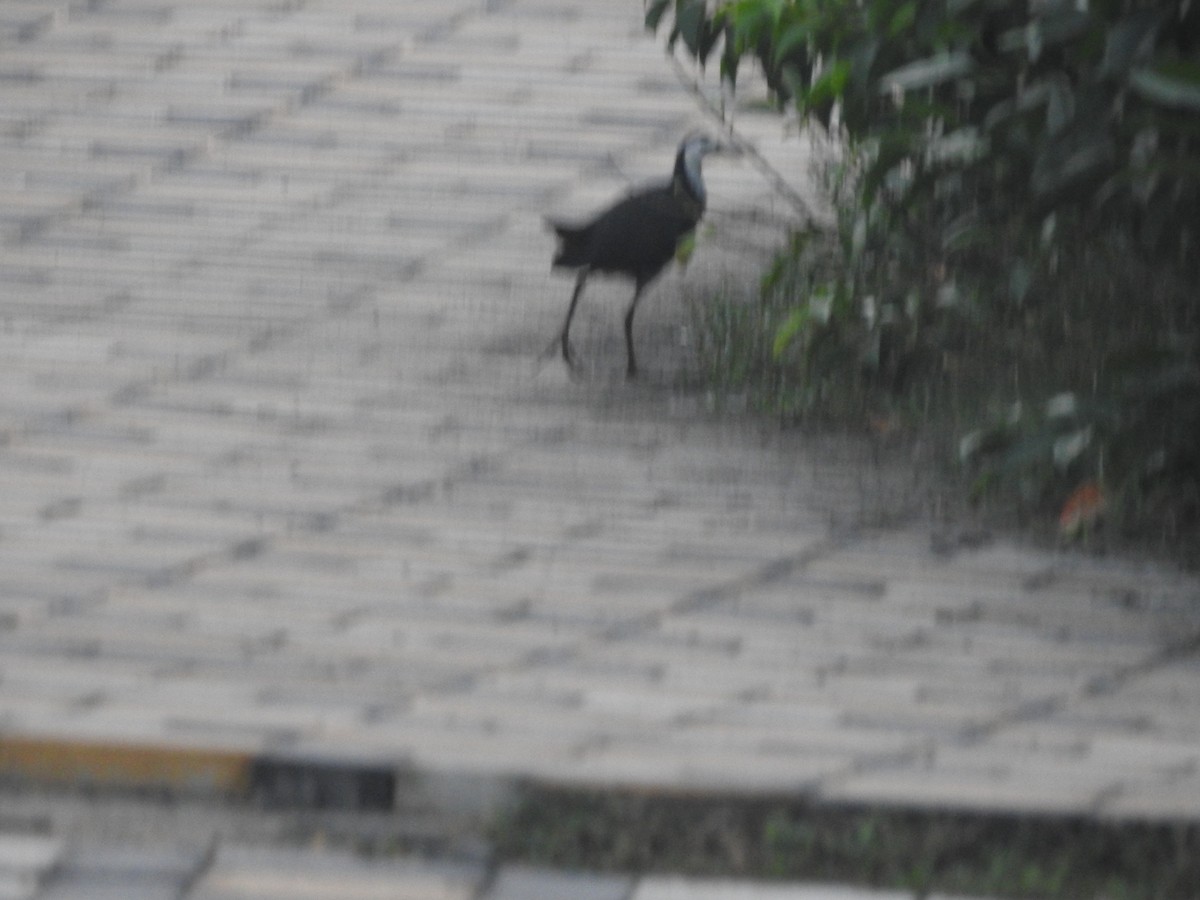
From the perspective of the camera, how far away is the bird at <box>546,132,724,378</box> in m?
7.01

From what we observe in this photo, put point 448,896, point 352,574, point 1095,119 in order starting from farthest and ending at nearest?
point 352,574 → point 1095,119 → point 448,896

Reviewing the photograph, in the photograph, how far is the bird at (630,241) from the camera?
23.0 ft

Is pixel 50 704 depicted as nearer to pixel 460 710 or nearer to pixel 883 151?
pixel 460 710

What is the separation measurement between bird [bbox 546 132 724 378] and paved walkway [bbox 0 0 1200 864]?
138 mm

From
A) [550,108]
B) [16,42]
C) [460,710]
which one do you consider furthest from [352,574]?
[16,42]

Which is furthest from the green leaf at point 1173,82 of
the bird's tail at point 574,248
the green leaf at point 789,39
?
the bird's tail at point 574,248

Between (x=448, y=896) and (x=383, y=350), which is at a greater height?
(x=448, y=896)

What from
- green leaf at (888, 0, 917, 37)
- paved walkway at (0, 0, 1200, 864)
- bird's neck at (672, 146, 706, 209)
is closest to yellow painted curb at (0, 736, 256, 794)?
paved walkway at (0, 0, 1200, 864)

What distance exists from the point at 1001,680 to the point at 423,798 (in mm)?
1202

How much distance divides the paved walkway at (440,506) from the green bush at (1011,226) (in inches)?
12.1

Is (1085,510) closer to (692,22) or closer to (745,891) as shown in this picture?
(692,22)

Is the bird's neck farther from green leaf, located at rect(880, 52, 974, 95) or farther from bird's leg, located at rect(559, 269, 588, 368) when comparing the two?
green leaf, located at rect(880, 52, 974, 95)

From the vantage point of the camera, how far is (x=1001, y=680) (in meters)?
5.11

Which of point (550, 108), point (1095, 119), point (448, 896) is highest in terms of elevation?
point (1095, 119)
